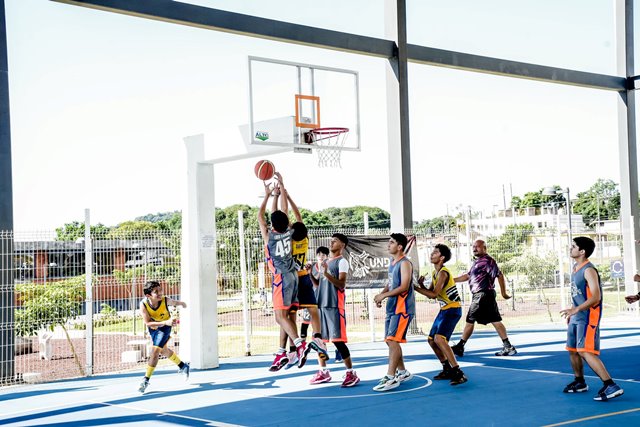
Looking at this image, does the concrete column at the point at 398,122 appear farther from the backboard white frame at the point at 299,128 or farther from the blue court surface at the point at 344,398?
the blue court surface at the point at 344,398

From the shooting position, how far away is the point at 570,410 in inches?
331

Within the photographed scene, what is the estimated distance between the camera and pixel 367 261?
53.0 feet

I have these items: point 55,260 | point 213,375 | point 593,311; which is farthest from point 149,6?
point 593,311

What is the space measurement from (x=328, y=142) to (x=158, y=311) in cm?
411

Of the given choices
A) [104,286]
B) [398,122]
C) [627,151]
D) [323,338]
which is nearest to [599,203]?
[627,151]

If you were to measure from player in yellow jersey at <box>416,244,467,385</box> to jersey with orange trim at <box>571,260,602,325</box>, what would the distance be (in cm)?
184

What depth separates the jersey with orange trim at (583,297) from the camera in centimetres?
895

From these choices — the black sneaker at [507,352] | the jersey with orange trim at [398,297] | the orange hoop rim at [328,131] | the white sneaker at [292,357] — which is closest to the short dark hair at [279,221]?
the jersey with orange trim at [398,297]

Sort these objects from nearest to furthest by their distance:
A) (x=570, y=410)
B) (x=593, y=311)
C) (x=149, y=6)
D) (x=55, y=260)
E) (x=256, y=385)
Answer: (x=570, y=410) < (x=593, y=311) < (x=256, y=385) < (x=149, y=6) < (x=55, y=260)

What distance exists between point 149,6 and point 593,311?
9.29 m

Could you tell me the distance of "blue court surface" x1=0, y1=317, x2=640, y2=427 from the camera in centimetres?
838

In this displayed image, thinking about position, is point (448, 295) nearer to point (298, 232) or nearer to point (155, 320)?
point (298, 232)

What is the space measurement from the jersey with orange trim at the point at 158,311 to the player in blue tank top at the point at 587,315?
17.3 feet

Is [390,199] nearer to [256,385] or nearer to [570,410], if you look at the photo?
[256,385]
